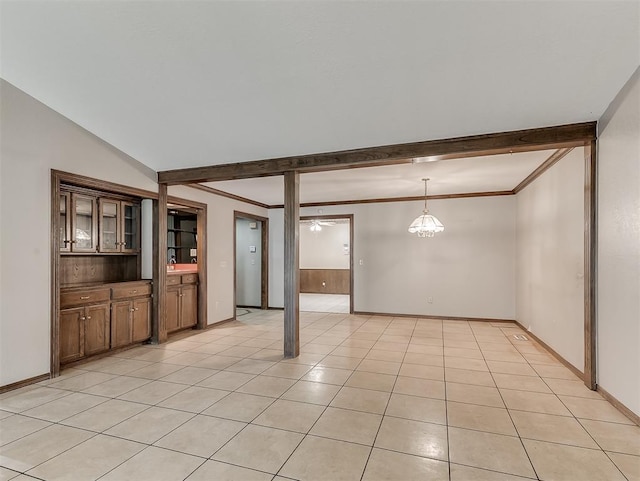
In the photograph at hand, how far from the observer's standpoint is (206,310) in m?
5.80

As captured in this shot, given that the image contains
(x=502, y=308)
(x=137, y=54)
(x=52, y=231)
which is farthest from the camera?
(x=502, y=308)

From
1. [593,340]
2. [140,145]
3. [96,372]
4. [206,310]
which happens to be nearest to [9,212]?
[140,145]

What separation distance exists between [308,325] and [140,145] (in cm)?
389

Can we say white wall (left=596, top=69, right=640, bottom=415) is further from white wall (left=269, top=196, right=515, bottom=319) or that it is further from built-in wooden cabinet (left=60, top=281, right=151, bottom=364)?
built-in wooden cabinet (left=60, top=281, right=151, bottom=364)

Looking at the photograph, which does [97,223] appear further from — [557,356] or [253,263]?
[557,356]

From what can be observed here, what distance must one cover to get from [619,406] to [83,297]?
5.29 metres

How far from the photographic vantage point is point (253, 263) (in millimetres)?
8039

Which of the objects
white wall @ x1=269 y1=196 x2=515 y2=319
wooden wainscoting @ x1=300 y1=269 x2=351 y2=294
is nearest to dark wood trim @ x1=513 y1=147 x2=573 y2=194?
white wall @ x1=269 y1=196 x2=515 y2=319


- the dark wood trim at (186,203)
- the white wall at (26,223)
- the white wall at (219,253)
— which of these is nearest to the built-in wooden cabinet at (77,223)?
the white wall at (26,223)

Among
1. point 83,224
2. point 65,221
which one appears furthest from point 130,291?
point 65,221

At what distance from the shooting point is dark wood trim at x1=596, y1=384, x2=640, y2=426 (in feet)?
8.19

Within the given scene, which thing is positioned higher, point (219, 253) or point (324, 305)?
point (219, 253)

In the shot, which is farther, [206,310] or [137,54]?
[206,310]

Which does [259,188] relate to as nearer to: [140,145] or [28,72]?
[140,145]
